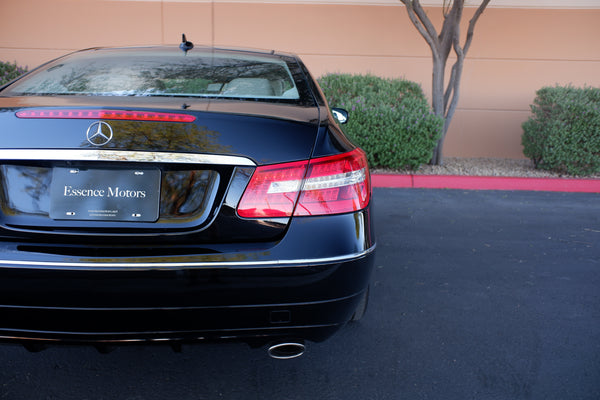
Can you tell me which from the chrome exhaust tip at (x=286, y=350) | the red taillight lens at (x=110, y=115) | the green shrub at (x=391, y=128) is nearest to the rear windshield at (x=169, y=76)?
the red taillight lens at (x=110, y=115)

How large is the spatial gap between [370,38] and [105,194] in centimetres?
770

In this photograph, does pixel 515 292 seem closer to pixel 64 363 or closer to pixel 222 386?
pixel 222 386

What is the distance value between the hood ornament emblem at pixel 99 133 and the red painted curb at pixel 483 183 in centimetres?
523

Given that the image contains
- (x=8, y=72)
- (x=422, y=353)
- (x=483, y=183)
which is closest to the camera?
(x=422, y=353)

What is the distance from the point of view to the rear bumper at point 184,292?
1.78m

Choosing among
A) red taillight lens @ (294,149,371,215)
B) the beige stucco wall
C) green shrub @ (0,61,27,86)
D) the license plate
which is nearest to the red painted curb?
the beige stucco wall

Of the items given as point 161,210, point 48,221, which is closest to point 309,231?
point 161,210

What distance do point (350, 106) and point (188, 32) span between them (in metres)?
3.60

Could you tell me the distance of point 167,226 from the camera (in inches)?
71.8

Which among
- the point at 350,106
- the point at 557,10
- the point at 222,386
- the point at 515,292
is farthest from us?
the point at 557,10

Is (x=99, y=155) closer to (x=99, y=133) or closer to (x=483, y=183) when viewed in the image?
(x=99, y=133)

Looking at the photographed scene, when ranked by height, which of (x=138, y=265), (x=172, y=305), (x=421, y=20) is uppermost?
(x=421, y=20)

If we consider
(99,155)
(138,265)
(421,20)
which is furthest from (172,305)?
(421,20)

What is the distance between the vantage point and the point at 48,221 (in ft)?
→ 5.95
